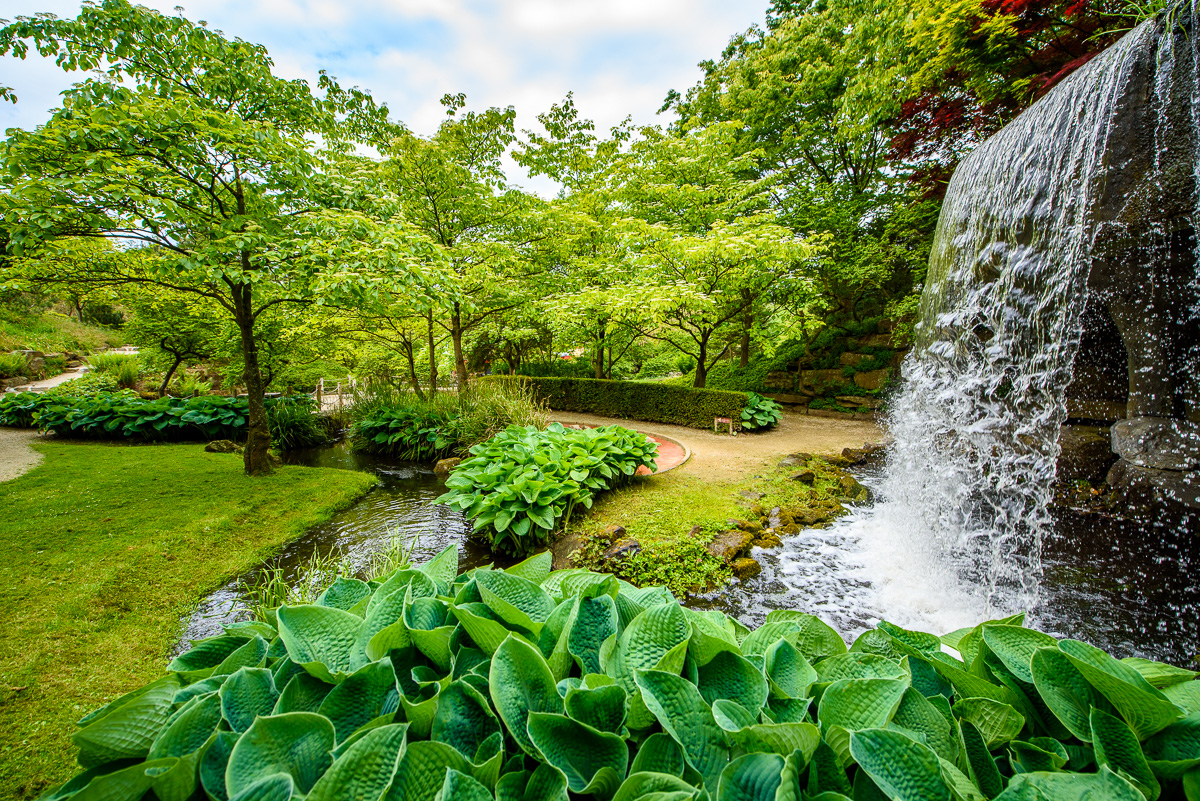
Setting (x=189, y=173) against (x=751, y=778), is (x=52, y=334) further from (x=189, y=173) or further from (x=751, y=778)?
(x=751, y=778)

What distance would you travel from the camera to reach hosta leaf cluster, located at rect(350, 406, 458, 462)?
7.92 m

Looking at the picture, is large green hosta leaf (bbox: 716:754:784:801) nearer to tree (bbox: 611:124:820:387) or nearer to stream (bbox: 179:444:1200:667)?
stream (bbox: 179:444:1200:667)

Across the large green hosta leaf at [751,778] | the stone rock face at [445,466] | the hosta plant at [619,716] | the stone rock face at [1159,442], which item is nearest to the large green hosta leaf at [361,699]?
the hosta plant at [619,716]

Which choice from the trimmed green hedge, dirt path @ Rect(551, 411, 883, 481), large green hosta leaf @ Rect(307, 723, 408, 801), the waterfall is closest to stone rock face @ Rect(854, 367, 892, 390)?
dirt path @ Rect(551, 411, 883, 481)

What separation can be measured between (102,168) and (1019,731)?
20.1 feet

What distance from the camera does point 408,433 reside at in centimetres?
819

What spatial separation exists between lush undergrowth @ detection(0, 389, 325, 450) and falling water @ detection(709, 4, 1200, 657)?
860 cm

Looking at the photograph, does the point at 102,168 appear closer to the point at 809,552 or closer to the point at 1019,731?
the point at 1019,731

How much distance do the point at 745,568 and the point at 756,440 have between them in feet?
15.8

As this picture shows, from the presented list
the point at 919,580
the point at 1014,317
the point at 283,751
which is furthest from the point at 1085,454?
the point at 283,751

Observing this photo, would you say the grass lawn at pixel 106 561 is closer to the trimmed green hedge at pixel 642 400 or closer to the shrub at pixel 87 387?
the trimmed green hedge at pixel 642 400

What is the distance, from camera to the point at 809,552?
4.14 meters

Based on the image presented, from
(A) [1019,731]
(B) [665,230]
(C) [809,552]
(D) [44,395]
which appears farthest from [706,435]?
(D) [44,395]

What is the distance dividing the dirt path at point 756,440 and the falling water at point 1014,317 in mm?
1650
